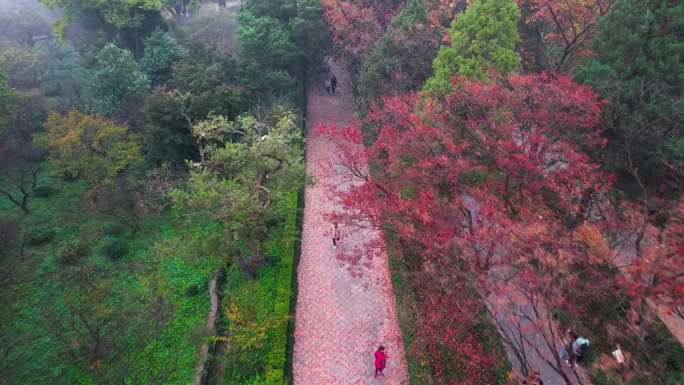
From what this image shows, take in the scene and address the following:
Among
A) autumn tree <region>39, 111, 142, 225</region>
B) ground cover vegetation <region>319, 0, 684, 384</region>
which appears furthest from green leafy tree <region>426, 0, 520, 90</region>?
autumn tree <region>39, 111, 142, 225</region>

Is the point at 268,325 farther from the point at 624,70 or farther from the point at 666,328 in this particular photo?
the point at 624,70

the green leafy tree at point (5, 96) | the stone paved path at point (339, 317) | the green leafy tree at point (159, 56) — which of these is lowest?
the stone paved path at point (339, 317)

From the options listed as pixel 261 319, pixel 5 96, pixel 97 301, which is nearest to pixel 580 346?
pixel 261 319

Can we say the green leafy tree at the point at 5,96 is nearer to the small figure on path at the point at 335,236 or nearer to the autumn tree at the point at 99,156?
the autumn tree at the point at 99,156

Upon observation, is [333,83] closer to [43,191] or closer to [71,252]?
[43,191]

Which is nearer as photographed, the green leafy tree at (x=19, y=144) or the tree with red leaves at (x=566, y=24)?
the tree with red leaves at (x=566, y=24)

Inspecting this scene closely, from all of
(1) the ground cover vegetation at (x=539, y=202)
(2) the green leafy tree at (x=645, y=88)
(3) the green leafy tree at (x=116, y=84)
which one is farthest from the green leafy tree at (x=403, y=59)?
(3) the green leafy tree at (x=116, y=84)

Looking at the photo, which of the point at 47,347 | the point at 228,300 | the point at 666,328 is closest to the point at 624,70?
the point at 666,328
